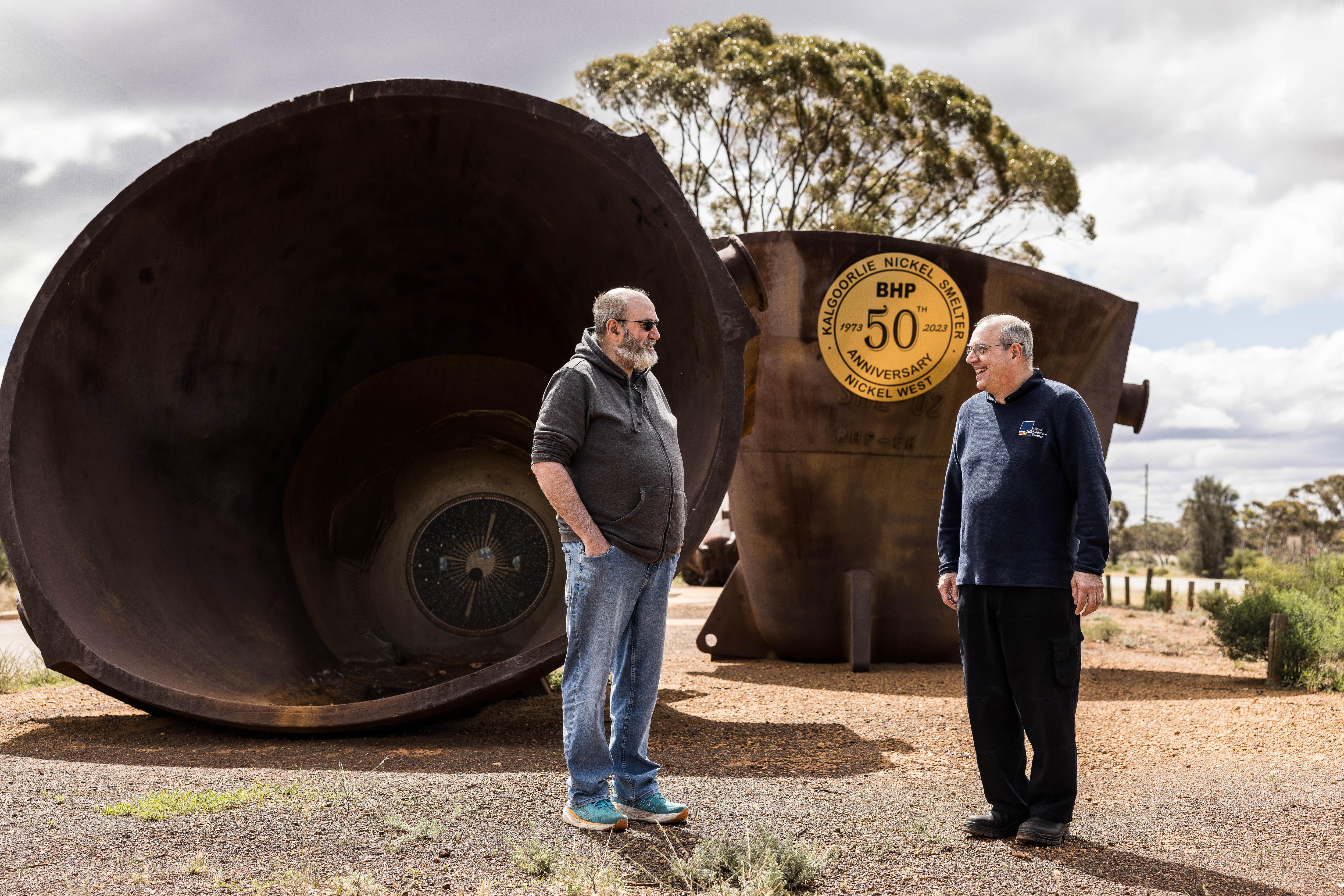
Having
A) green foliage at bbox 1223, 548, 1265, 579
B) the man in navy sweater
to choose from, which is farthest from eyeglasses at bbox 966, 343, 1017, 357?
green foliage at bbox 1223, 548, 1265, 579

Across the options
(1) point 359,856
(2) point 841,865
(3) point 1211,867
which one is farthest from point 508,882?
(3) point 1211,867

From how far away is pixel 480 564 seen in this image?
669 cm

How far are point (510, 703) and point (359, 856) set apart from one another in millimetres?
3164

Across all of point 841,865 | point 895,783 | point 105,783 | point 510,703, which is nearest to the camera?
point 841,865

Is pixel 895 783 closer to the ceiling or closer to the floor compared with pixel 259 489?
closer to the floor

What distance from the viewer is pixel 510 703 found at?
6.25 metres

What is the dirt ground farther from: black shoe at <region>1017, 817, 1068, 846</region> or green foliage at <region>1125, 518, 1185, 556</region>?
green foliage at <region>1125, 518, 1185, 556</region>

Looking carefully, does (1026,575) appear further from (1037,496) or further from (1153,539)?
(1153,539)

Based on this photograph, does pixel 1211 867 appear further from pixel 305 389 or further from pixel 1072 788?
pixel 305 389

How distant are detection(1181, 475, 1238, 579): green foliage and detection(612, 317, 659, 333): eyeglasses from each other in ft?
116

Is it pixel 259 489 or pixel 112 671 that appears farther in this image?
pixel 259 489

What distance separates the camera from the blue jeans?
3412 millimetres

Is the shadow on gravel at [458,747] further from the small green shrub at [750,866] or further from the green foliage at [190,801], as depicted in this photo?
the small green shrub at [750,866]

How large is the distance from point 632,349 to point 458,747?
2.26 metres
